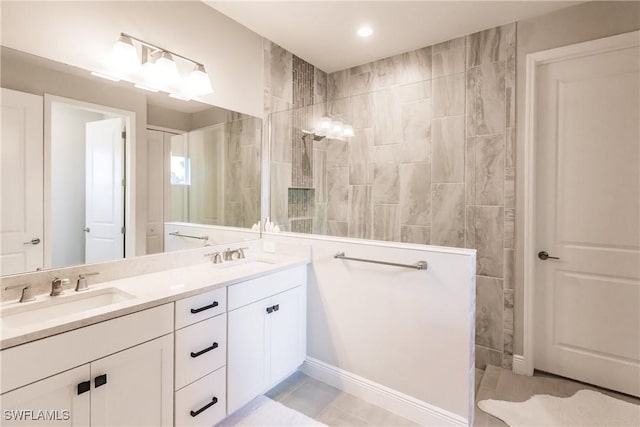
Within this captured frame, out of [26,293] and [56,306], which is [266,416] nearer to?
[56,306]

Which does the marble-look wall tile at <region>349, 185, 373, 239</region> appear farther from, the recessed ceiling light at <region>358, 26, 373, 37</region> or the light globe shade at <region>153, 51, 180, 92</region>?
the light globe shade at <region>153, 51, 180, 92</region>

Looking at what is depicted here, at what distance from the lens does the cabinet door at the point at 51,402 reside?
1.01 meters

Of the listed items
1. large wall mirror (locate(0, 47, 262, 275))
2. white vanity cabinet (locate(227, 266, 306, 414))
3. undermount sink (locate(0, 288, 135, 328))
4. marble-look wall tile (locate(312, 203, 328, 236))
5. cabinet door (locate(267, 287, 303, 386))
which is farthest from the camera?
marble-look wall tile (locate(312, 203, 328, 236))

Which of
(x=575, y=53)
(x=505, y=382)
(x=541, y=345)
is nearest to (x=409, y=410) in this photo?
(x=505, y=382)

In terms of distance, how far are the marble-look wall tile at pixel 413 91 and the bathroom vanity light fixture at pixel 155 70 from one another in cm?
150

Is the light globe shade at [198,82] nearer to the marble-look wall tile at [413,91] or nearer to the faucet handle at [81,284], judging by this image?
the faucet handle at [81,284]

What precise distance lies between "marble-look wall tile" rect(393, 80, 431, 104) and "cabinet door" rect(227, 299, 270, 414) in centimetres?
195

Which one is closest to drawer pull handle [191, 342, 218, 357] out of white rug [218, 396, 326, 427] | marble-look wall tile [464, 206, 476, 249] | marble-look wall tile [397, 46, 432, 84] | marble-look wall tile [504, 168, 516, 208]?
white rug [218, 396, 326, 427]

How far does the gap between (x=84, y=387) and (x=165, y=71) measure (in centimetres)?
165

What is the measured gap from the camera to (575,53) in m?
2.17

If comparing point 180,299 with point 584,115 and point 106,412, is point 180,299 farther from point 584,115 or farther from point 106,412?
point 584,115

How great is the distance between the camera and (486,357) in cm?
249

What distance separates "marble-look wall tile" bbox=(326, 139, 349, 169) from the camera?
9.52 feet

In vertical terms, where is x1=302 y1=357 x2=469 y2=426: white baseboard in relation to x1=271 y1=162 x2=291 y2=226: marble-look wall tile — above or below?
below
